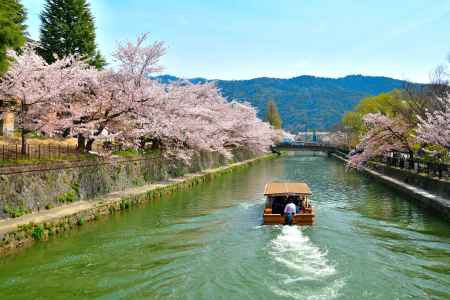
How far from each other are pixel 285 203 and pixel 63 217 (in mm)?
11686

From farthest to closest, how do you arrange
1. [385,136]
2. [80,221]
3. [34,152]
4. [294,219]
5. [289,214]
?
1. [385,136]
2. [34,152]
3. [294,219]
4. [289,214]
5. [80,221]

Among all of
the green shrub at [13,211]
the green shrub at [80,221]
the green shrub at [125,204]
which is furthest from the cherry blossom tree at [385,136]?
the green shrub at [13,211]

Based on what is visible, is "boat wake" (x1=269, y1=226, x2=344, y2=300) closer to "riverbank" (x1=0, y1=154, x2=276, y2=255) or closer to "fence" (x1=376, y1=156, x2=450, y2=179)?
"riverbank" (x1=0, y1=154, x2=276, y2=255)

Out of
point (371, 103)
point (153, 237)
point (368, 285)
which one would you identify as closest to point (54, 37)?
point (153, 237)

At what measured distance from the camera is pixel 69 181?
78.1 ft

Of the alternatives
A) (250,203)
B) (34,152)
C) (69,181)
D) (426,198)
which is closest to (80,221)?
(69,181)

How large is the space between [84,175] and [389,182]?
28.6 meters

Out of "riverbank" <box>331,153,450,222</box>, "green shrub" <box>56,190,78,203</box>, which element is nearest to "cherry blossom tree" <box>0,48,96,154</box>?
"green shrub" <box>56,190,78,203</box>

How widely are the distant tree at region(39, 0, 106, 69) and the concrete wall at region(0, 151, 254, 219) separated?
1615cm

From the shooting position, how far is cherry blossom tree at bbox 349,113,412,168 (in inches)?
1585

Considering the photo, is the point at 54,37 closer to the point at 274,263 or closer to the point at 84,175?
the point at 84,175

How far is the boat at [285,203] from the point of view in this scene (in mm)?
20516

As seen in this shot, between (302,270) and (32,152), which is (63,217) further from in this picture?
(302,270)

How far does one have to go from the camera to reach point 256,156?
91.4 metres
